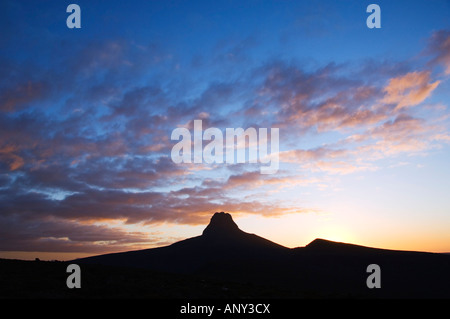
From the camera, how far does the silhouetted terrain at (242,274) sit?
2555 cm

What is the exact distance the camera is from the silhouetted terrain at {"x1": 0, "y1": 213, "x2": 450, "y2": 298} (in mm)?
25547

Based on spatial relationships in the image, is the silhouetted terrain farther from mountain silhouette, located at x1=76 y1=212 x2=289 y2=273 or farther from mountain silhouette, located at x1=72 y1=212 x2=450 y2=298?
mountain silhouette, located at x1=76 y1=212 x2=289 y2=273

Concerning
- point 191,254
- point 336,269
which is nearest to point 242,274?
point 336,269

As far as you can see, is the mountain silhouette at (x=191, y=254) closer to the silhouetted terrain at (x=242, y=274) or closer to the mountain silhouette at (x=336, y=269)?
the silhouetted terrain at (x=242, y=274)

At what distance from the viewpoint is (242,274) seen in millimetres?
94188

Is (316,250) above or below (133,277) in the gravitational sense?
below

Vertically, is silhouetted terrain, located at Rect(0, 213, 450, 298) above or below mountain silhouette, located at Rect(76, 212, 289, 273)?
above

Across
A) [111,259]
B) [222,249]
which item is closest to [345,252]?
[222,249]

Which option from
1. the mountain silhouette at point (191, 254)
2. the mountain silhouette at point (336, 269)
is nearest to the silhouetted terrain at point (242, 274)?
the mountain silhouette at point (336, 269)

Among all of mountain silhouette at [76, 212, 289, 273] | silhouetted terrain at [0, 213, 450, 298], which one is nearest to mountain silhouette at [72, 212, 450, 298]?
silhouetted terrain at [0, 213, 450, 298]

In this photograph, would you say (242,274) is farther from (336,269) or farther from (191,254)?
(191,254)

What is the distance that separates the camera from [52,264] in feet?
113
